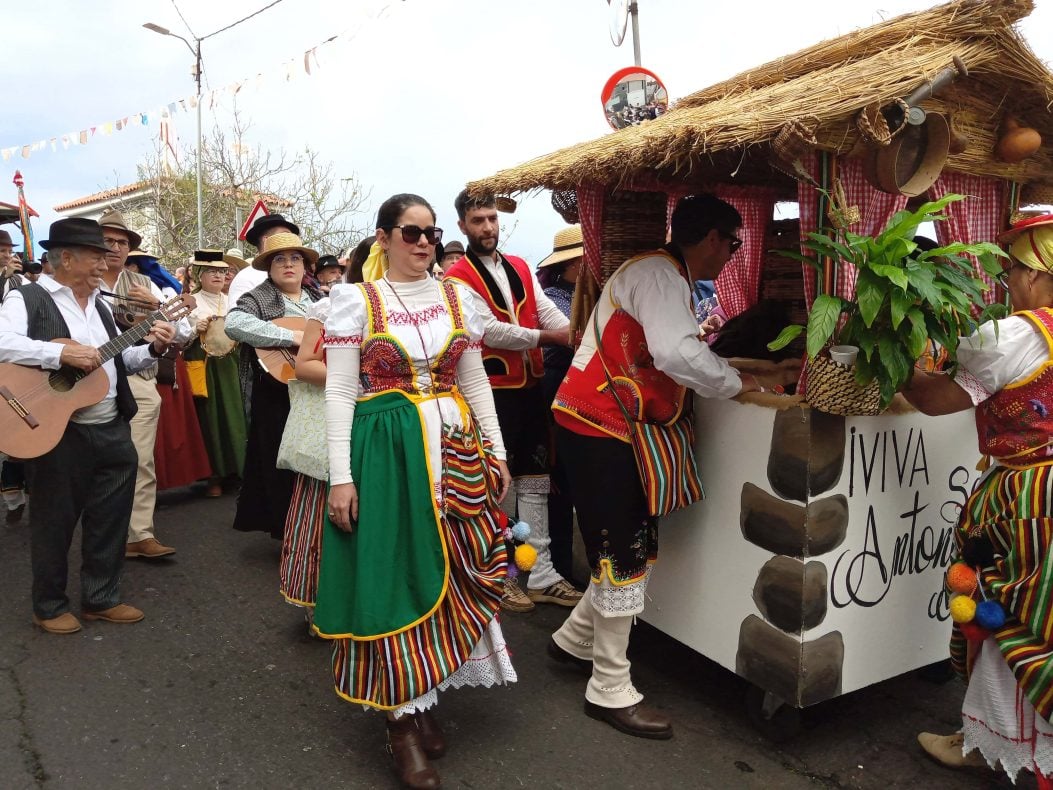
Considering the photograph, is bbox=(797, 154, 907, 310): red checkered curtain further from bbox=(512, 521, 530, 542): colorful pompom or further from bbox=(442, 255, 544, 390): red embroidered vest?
bbox=(442, 255, 544, 390): red embroidered vest

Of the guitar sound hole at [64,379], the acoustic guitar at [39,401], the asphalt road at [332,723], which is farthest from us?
the guitar sound hole at [64,379]

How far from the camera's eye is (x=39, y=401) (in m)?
3.62

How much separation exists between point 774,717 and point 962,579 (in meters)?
0.84

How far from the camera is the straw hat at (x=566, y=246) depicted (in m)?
4.61

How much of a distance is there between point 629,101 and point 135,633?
11.5ft

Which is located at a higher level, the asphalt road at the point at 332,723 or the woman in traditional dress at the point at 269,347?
the woman in traditional dress at the point at 269,347

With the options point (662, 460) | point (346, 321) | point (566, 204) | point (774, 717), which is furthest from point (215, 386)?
point (774, 717)

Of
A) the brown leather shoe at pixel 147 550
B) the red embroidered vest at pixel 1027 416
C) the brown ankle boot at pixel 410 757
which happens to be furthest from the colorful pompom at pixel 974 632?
the brown leather shoe at pixel 147 550

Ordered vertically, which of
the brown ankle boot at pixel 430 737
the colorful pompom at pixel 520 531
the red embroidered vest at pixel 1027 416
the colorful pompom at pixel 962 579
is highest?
the red embroidered vest at pixel 1027 416

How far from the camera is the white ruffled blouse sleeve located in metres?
2.59

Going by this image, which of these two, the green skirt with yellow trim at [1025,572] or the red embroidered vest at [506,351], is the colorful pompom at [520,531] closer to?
the red embroidered vest at [506,351]

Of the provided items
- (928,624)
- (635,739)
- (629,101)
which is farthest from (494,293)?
(928,624)

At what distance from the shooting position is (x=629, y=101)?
3.89 m

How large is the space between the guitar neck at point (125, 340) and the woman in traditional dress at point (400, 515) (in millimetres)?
1737
